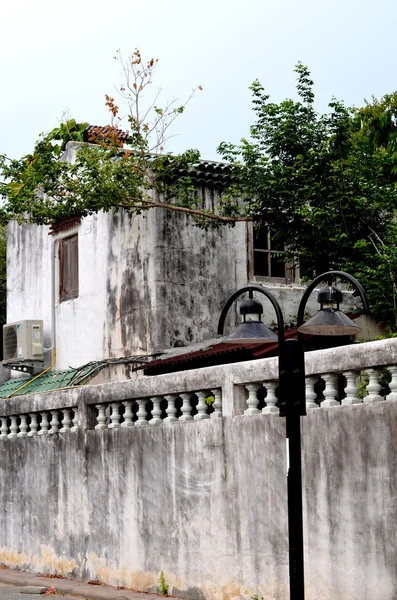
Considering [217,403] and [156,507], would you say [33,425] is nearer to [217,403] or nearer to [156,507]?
[156,507]

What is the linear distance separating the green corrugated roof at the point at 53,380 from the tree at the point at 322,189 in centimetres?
386

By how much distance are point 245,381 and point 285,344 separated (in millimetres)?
2468

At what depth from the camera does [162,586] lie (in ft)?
33.9

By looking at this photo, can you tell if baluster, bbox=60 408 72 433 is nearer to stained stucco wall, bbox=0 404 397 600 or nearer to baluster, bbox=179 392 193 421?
stained stucco wall, bbox=0 404 397 600

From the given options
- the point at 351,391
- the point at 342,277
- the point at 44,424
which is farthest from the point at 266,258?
the point at 342,277

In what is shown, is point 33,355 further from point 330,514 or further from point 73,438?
point 330,514

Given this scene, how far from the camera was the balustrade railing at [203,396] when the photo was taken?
8.32 m

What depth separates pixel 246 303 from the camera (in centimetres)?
753

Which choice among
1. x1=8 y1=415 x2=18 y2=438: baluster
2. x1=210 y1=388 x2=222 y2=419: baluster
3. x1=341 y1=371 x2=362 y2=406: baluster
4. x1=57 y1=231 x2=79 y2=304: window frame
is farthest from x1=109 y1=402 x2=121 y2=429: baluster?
x1=57 y1=231 x2=79 y2=304: window frame

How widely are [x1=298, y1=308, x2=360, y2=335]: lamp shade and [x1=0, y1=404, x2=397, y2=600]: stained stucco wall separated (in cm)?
114

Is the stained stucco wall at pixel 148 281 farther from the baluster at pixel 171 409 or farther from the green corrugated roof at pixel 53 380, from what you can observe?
the baluster at pixel 171 409

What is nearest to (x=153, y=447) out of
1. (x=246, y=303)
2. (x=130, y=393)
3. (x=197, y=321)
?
(x=130, y=393)

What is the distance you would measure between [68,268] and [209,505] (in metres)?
10.6

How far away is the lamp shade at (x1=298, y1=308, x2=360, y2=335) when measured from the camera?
6.93 metres
